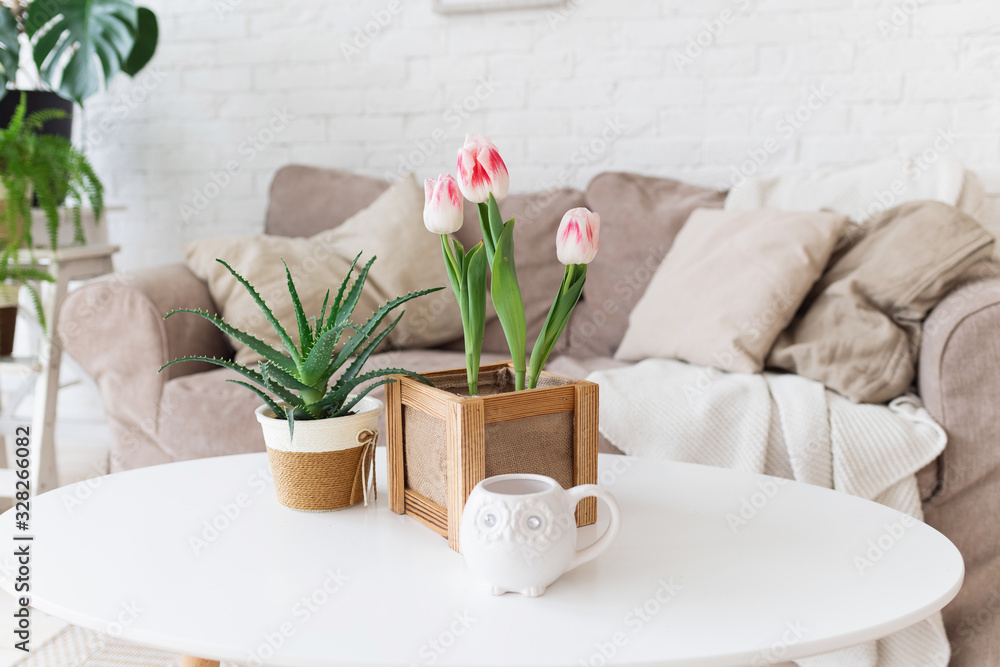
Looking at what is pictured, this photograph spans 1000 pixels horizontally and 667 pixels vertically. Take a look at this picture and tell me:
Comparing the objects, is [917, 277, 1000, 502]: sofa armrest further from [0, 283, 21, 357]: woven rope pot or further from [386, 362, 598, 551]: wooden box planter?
[0, 283, 21, 357]: woven rope pot

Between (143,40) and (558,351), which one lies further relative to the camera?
(143,40)

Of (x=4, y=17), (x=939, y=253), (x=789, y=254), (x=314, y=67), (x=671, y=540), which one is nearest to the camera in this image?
(x=671, y=540)

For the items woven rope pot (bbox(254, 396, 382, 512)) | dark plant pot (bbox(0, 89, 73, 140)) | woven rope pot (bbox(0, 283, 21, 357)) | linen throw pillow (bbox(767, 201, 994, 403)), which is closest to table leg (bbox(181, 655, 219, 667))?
woven rope pot (bbox(254, 396, 382, 512))

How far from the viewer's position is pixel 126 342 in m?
1.83

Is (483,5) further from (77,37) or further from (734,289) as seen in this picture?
(734,289)

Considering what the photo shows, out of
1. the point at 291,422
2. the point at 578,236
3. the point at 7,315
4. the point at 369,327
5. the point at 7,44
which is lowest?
the point at 7,315

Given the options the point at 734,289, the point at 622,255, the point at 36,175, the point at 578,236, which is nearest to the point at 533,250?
the point at 622,255

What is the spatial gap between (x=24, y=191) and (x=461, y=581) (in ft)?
6.23

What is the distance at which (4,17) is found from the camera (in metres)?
2.30

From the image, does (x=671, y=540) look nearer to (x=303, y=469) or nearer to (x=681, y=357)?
(x=303, y=469)

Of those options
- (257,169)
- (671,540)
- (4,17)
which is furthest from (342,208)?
(671,540)

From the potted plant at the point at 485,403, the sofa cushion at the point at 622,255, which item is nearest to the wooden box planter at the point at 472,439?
the potted plant at the point at 485,403

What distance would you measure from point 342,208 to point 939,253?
151 cm

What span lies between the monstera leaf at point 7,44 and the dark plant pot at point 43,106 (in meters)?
0.08
